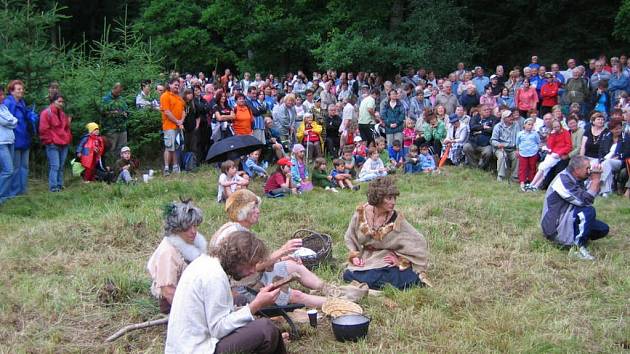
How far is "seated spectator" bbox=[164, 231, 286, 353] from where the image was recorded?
4.00m

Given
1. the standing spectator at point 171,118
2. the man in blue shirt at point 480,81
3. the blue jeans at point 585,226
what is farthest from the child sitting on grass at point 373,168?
the blue jeans at point 585,226

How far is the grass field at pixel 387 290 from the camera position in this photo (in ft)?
16.5

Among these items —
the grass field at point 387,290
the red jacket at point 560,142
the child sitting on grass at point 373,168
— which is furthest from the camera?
the child sitting on grass at point 373,168

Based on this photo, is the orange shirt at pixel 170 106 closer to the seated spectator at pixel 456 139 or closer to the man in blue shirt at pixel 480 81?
the seated spectator at pixel 456 139

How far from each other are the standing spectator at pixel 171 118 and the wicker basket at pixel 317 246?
5363 millimetres

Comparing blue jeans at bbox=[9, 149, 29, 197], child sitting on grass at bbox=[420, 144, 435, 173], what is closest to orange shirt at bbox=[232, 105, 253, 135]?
child sitting on grass at bbox=[420, 144, 435, 173]

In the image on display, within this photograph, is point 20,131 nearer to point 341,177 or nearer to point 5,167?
point 5,167

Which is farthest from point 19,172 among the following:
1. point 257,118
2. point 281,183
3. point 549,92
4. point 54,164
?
point 549,92

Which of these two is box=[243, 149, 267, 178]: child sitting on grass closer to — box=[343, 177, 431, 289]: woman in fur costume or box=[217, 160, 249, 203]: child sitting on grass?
box=[217, 160, 249, 203]: child sitting on grass

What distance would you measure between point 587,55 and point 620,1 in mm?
1960

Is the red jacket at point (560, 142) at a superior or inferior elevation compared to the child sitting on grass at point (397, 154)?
superior

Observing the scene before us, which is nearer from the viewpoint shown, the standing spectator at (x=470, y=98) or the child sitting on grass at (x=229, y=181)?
the child sitting on grass at (x=229, y=181)

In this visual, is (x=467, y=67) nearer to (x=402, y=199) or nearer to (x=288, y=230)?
(x=402, y=199)

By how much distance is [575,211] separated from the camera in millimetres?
7316
